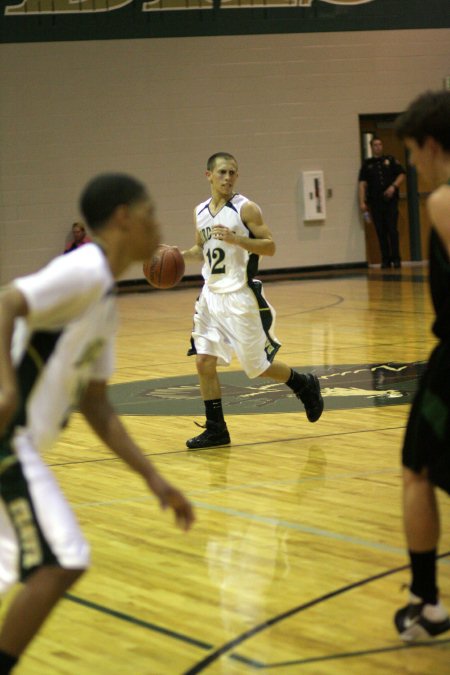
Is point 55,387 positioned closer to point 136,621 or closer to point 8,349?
point 8,349

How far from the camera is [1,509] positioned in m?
2.86

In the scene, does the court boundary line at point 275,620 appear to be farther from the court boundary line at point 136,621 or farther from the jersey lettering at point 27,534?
the jersey lettering at point 27,534

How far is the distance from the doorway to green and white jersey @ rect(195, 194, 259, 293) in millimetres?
13928

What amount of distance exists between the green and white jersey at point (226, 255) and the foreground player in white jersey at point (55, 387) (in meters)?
3.95

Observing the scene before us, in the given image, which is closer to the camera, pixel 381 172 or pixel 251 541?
pixel 251 541

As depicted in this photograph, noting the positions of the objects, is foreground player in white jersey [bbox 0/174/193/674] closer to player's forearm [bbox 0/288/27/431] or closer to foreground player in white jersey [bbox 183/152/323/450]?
player's forearm [bbox 0/288/27/431]

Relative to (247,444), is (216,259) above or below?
above

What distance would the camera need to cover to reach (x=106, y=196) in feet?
9.78

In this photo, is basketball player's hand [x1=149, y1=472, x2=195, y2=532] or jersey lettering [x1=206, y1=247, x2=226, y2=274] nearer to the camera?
basketball player's hand [x1=149, y1=472, x2=195, y2=532]

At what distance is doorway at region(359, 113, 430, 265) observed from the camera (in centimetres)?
2080

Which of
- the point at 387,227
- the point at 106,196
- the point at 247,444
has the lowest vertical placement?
the point at 247,444

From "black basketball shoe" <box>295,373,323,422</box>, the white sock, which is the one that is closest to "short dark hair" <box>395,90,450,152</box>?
the white sock

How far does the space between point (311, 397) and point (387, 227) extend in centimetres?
1327

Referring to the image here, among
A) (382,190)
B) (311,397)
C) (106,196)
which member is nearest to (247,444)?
(311,397)
